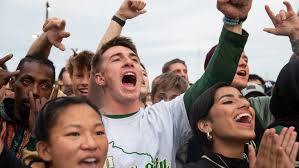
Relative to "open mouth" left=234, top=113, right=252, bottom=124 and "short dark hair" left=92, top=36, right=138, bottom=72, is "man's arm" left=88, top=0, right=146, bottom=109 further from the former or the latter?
"open mouth" left=234, top=113, right=252, bottom=124

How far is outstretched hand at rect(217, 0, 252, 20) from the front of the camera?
2.95 m

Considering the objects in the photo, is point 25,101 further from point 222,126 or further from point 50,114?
point 222,126

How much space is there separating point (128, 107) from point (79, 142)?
35.4 inches

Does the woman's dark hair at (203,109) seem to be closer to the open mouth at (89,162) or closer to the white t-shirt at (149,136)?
the white t-shirt at (149,136)

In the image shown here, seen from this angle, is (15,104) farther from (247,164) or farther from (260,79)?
(260,79)

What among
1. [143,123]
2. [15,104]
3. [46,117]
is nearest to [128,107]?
[143,123]

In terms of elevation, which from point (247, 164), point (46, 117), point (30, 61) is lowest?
point (247, 164)

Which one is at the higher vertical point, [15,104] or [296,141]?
[15,104]

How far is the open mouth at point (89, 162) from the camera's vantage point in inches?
94.4

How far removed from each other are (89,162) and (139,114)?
848 mm

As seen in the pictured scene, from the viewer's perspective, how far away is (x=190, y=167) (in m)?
2.74

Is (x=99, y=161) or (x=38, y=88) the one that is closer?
(x=99, y=161)

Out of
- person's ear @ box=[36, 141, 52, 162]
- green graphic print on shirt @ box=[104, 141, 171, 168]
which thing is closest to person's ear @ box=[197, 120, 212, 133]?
→ green graphic print on shirt @ box=[104, 141, 171, 168]

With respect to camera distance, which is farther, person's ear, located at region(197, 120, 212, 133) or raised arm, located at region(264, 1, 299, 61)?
raised arm, located at region(264, 1, 299, 61)
